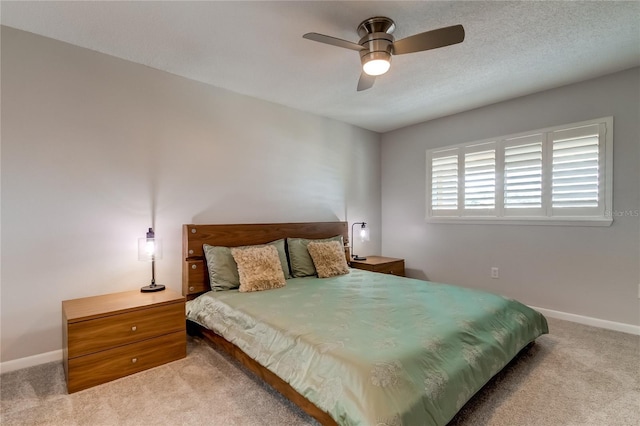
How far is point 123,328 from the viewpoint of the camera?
2.21 metres

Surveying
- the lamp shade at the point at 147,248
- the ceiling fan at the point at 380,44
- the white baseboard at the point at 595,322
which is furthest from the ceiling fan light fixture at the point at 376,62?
the white baseboard at the point at 595,322

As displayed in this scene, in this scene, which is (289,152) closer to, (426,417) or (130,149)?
(130,149)

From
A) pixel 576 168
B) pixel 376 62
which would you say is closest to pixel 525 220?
pixel 576 168

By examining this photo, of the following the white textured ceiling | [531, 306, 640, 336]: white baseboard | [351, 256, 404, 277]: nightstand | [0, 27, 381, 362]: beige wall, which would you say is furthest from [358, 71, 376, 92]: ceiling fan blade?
[531, 306, 640, 336]: white baseboard

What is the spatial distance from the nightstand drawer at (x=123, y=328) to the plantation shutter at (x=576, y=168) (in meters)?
4.03

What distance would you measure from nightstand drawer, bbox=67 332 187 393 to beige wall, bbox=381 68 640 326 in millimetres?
3529

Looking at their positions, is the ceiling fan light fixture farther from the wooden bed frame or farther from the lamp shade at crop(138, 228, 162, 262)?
the lamp shade at crop(138, 228, 162, 262)

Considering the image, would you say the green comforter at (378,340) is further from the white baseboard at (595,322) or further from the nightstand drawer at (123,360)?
the white baseboard at (595,322)

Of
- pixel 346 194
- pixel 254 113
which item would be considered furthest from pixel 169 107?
pixel 346 194

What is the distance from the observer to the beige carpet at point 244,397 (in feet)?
5.74

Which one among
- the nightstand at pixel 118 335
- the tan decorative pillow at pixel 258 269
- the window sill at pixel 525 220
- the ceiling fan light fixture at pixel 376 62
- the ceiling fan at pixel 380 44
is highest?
the ceiling fan at pixel 380 44

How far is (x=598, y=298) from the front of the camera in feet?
10.3

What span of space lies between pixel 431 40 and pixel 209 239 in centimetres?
259

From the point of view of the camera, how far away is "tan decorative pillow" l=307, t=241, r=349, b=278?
339 centimetres
